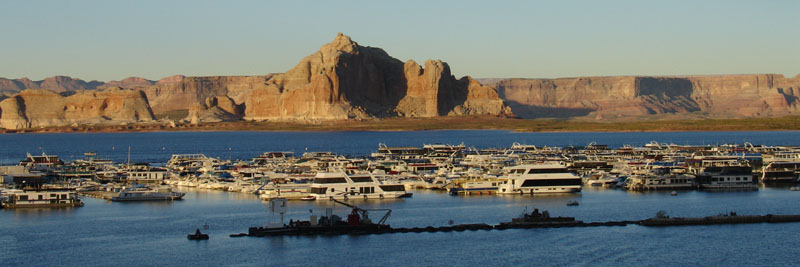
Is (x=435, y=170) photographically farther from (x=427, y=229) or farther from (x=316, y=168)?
(x=427, y=229)

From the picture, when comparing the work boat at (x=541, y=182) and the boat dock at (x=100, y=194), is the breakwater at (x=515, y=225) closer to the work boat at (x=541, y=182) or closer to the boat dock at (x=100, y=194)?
the work boat at (x=541, y=182)

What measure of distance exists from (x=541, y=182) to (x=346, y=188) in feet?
41.3

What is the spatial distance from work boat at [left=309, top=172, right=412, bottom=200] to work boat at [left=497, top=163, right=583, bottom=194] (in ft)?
24.5

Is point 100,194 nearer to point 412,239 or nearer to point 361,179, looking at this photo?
point 361,179

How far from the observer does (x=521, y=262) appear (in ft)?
143

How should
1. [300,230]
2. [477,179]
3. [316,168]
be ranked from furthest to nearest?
[316,168] < [477,179] < [300,230]

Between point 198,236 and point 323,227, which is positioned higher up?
point 323,227

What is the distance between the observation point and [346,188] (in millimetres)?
67125

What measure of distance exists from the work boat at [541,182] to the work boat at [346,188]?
7.46 meters

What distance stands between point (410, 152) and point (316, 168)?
34.7 metres

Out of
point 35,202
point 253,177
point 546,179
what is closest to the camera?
point 35,202

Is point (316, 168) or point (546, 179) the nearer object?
A: point (546, 179)

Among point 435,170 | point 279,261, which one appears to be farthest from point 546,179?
point 279,261

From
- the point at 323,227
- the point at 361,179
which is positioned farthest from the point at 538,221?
the point at 361,179
